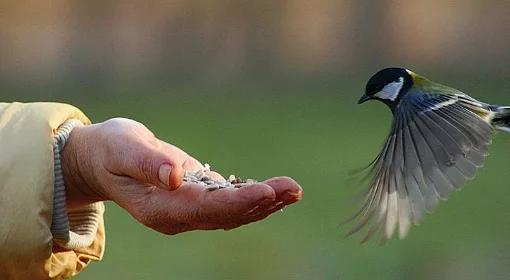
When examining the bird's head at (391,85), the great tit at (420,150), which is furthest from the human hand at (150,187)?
the bird's head at (391,85)

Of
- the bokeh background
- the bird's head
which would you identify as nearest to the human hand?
the bird's head

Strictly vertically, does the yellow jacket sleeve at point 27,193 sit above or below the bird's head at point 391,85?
above

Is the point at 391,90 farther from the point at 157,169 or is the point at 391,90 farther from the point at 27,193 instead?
the point at 27,193

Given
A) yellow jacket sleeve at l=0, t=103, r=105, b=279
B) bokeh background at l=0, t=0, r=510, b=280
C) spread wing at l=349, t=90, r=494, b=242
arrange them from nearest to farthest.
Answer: yellow jacket sleeve at l=0, t=103, r=105, b=279 < spread wing at l=349, t=90, r=494, b=242 < bokeh background at l=0, t=0, r=510, b=280

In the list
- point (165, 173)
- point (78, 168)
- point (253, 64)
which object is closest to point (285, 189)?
point (165, 173)

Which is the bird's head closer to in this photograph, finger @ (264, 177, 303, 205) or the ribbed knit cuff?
the ribbed knit cuff

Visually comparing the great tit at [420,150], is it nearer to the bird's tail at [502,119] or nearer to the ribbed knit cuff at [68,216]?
the bird's tail at [502,119]
